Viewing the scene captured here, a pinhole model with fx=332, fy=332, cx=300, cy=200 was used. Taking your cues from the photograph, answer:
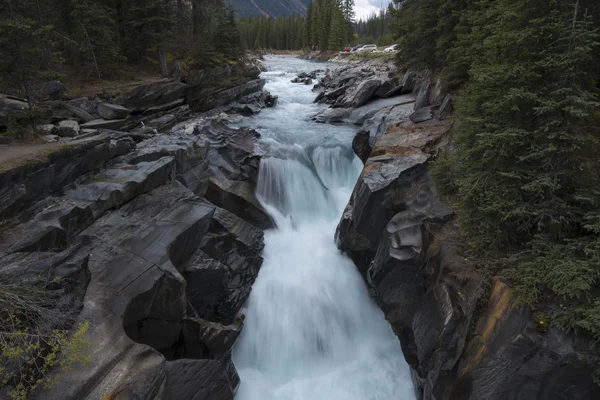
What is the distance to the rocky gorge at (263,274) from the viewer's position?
618 centimetres

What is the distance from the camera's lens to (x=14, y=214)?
28.2ft

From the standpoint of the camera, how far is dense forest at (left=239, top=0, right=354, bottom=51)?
8156 centimetres

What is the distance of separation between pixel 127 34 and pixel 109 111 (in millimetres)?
11005

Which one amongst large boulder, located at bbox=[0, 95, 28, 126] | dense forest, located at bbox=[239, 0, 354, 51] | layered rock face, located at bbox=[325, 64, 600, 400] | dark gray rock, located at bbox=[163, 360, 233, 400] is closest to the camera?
layered rock face, located at bbox=[325, 64, 600, 400]

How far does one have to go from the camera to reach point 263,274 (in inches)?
507

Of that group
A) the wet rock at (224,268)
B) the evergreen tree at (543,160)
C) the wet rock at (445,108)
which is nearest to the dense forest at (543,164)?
the evergreen tree at (543,160)

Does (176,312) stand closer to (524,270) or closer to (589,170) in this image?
(524,270)

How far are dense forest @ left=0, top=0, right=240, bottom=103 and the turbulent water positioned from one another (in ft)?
42.1

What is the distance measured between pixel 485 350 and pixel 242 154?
1329 centimetres

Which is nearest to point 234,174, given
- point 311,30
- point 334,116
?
point 334,116

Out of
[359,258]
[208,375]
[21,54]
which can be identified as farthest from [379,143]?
[21,54]

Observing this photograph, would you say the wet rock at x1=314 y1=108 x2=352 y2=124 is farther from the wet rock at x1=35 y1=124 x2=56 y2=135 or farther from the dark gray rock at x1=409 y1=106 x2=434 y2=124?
the wet rock at x1=35 y1=124 x2=56 y2=135

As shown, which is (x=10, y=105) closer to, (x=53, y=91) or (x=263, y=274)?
(x=53, y=91)

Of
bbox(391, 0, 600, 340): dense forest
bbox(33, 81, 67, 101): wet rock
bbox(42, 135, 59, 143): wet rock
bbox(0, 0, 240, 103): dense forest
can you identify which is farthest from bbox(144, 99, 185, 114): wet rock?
bbox(391, 0, 600, 340): dense forest
